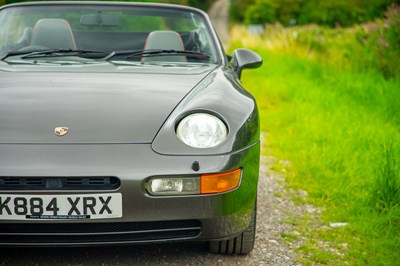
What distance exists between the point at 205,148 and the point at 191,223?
12.8 inches

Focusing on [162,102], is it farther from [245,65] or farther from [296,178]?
[296,178]

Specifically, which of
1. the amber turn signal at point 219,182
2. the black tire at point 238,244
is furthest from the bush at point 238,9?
the amber turn signal at point 219,182

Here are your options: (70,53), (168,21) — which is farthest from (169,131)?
(168,21)

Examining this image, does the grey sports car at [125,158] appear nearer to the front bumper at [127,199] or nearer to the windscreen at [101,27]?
the front bumper at [127,199]

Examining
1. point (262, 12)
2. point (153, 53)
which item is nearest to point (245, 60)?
point (153, 53)

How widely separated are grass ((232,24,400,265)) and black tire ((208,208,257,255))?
312 millimetres

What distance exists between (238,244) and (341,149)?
94.1 inches

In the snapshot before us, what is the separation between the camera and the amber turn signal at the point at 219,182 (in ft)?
7.69

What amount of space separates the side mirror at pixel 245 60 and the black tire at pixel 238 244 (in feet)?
4.07

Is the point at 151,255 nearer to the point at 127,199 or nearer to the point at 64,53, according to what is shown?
the point at 127,199

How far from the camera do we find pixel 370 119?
6.12 m

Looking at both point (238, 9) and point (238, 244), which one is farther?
point (238, 9)

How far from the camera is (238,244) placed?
2781 millimetres

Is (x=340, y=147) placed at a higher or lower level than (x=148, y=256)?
lower
